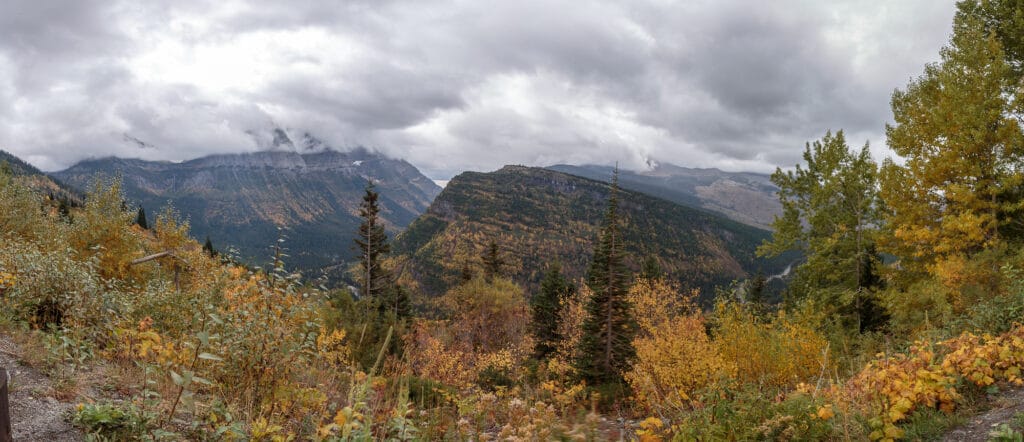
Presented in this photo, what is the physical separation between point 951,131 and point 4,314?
22.4 m

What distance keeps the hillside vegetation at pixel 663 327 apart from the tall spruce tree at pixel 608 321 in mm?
112

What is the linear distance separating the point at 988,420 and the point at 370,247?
37023 mm

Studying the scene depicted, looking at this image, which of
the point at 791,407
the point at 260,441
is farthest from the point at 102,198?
the point at 791,407

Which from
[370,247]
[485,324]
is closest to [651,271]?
[485,324]

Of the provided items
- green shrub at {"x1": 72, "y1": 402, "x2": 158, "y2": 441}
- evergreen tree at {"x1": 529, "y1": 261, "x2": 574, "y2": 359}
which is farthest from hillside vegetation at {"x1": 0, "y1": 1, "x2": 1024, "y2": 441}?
evergreen tree at {"x1": 529, "y1": 261, "x2": 574, "y2": 359}

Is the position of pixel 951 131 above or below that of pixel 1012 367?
above

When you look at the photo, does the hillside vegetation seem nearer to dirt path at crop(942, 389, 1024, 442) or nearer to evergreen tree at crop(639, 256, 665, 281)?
dirt path at crop(942, 389, 1024, 442)

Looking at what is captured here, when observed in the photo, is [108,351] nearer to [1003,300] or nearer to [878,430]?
[878,430]

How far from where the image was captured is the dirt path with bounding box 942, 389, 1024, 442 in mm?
4258

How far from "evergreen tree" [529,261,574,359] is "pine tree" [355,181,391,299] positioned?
14.6 m

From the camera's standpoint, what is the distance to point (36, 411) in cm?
390

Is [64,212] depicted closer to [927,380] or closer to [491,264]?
[491,264]

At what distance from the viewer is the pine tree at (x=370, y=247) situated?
3656 centimetres

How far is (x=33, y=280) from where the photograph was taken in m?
7.09
